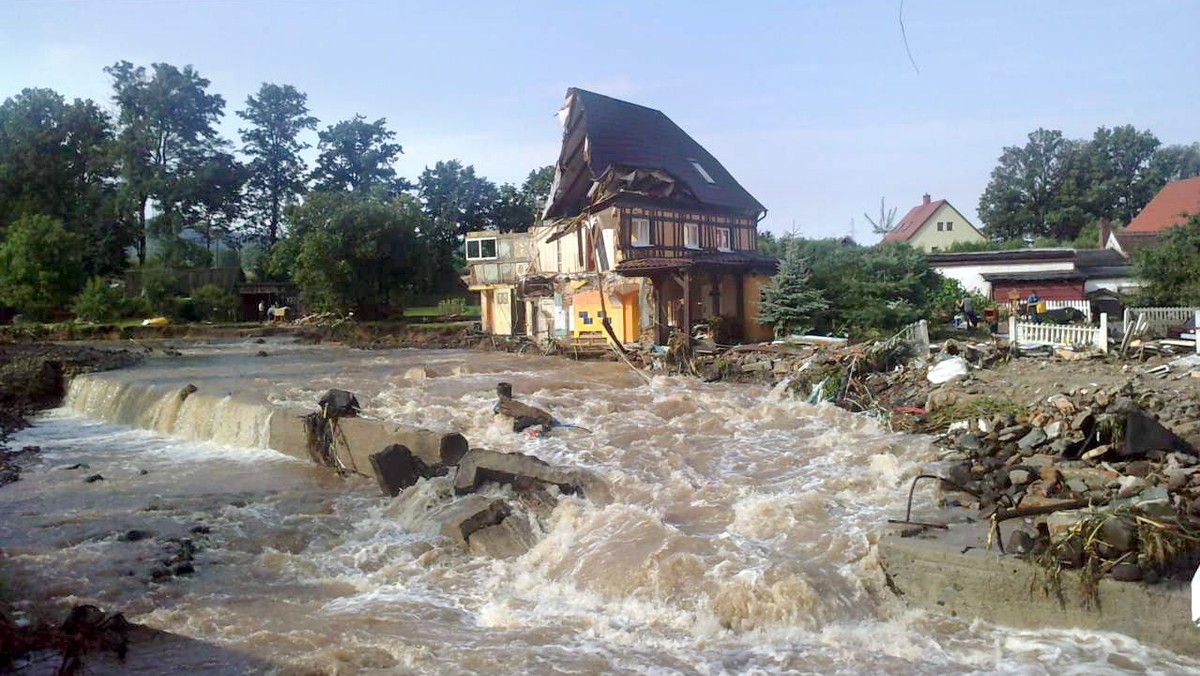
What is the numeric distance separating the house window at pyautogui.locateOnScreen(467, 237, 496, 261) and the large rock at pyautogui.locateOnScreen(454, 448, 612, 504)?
27.0m

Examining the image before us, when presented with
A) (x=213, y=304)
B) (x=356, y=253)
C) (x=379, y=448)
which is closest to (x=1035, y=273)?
(x=379, y=448)

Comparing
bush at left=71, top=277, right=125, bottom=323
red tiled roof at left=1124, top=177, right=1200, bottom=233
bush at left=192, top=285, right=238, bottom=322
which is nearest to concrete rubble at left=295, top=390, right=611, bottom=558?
bush at left=71, top=277, right=125, bottom=323

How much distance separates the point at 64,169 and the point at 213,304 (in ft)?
49.0

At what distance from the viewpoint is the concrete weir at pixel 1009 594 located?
6020mm

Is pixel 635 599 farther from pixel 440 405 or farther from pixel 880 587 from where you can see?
pixel 440 405

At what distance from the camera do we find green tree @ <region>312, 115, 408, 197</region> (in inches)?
2317

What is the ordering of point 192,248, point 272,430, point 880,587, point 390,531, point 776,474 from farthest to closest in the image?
point 192,248 → point 272,430 → point 776,474 → point 390,531 → point 880,587

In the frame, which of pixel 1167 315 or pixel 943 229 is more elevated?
pixel 943 229

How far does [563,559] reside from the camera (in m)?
8.48

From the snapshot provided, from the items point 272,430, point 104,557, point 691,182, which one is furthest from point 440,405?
point 691,182

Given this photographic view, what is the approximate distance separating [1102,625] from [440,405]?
1415 cm

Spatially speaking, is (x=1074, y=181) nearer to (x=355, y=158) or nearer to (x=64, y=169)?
(x=355, y=158)

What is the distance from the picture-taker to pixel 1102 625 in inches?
248

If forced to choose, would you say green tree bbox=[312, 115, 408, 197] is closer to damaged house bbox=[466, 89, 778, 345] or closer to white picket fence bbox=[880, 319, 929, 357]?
damaged house bbox=[466, 89, 778, 345]
